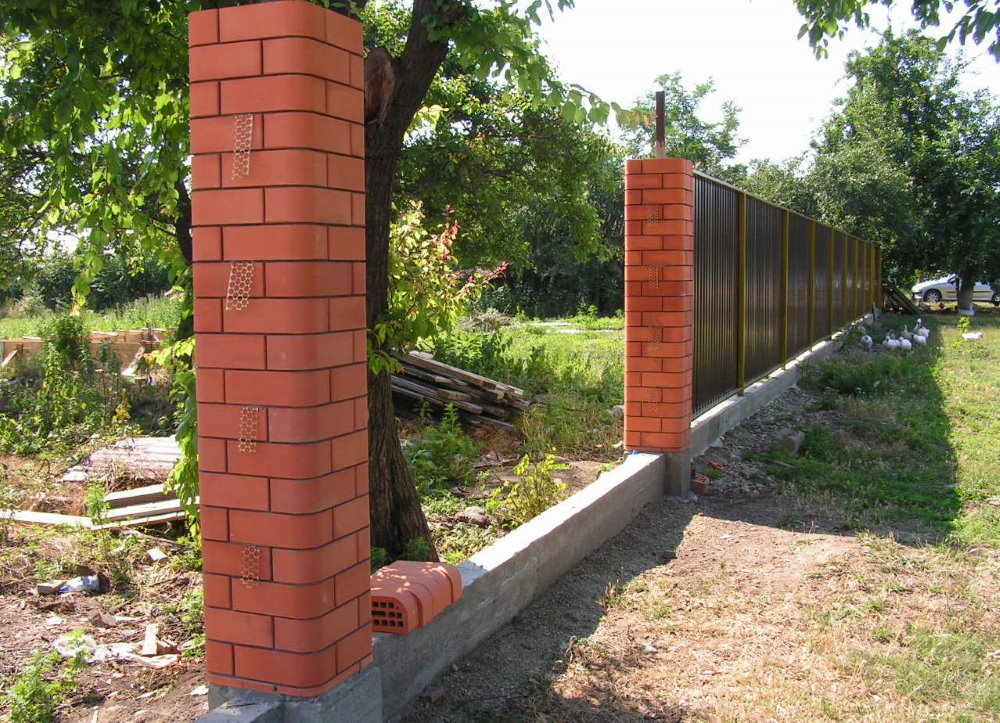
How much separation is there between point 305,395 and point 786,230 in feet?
33.6

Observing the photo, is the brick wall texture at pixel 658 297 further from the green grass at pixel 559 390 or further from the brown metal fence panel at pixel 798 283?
the brown metal fence panel at pixel 798 283

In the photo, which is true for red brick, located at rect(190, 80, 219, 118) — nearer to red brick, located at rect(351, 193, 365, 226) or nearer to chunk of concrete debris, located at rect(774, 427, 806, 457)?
red brick, located at rect(351, 193, 365, 226)

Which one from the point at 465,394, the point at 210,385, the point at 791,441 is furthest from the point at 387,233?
the point at 791,441

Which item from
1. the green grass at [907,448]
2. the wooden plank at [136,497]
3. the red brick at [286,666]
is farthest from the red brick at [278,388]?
the green grass at [907,448]

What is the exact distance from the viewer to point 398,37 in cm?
1177

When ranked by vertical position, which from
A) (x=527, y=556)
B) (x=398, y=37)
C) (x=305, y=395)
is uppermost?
(x=398, y=37)

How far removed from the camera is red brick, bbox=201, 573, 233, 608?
2840mm

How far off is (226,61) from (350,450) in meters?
1.24

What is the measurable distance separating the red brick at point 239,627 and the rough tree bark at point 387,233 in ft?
5.20

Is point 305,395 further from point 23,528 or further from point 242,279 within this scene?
point 23,528

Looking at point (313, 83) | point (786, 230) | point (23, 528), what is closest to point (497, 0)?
point (313, 83)

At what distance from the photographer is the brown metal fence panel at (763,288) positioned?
9.98 metres

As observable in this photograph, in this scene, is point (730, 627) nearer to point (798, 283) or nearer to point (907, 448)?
point (907, 448)

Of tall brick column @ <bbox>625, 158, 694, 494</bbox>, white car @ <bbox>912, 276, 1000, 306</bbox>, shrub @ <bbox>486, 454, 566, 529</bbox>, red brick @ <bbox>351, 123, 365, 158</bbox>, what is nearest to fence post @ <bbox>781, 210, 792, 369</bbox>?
tall brick column @ <bbox>625, 158, 694, 494</bbox>
